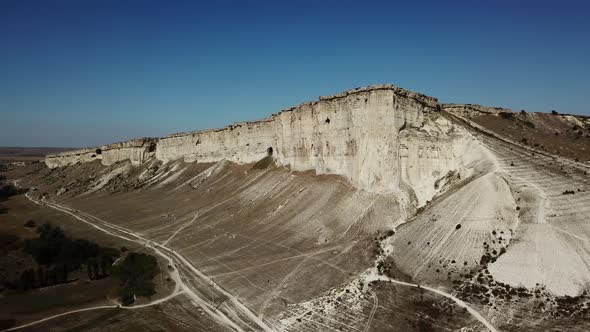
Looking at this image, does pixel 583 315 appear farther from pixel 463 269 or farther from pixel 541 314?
pixel 463 269

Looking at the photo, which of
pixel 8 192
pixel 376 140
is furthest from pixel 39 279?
pixel 8 192

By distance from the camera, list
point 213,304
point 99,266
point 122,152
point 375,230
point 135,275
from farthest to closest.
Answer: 1. point 122,152
2. point 99,266
3. point 375,230
4. point 135,275
5. point 213,304

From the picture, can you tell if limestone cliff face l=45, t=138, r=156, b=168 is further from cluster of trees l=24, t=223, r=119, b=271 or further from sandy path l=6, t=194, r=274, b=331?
cluster of trees l=24, t=223, r=119, b=271

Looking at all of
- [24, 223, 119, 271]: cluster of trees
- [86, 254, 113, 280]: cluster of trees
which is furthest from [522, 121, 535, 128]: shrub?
[24, 223, 119, 271]: cluster of trees

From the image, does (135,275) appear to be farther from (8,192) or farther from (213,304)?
(8,192)

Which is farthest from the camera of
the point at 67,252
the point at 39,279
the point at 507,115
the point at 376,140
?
the point at 507,115
